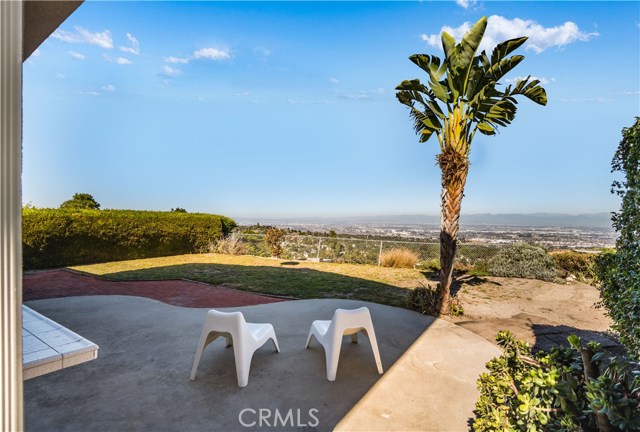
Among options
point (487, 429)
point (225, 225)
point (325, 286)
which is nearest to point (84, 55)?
point (225, 225)

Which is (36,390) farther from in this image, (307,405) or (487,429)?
(487,429)

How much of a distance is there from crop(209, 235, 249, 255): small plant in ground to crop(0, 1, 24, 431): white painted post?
45.6 ft

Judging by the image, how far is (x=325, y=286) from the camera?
28.8 ft

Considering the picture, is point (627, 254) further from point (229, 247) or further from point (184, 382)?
point (229, 247)

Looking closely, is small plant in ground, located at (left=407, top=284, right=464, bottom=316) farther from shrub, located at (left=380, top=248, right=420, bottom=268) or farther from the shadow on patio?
shrub, located at (left=380, top=248, right=420, bottom=268)

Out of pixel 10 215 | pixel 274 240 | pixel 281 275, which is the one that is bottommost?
pixel 281 275

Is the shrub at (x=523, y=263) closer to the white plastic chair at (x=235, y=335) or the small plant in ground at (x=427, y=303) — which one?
the small plant in ground at (x=427, y=303)

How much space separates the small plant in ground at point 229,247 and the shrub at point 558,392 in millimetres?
13367

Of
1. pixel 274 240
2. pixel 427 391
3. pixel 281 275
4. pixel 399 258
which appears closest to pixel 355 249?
pixel 399 258

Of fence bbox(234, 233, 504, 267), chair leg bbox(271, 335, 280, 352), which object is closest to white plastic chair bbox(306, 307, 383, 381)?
chair leg bbox(271, 335, 280, 352)

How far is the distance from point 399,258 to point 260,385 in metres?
9.53

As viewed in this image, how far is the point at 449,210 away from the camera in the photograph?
6.23m

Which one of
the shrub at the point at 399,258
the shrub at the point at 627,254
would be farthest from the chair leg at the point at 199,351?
the shrub at the point at 399,258

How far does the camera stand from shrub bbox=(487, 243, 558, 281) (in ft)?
33.5
